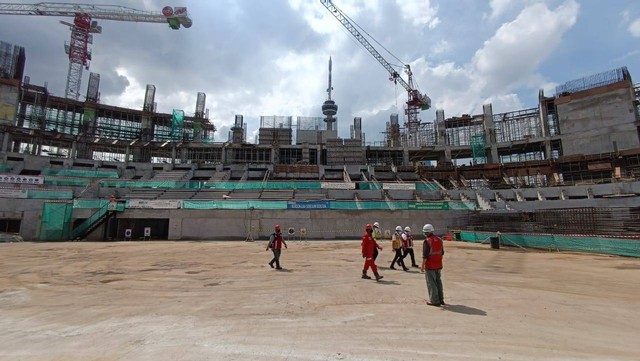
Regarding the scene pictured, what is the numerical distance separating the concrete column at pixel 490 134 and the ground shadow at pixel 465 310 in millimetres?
64561

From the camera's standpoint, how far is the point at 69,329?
599cm

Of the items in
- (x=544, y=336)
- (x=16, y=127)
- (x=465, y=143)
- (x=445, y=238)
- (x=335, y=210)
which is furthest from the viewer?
(x=465, y=143)

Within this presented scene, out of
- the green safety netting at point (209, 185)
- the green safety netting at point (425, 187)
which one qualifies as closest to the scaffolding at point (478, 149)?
the green safety netting at point (425, 187)

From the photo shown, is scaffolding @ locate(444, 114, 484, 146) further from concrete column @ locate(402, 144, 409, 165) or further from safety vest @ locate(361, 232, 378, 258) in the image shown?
safety vest @ locate(361, 232, 378, 258)

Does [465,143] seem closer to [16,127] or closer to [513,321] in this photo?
[513,321]

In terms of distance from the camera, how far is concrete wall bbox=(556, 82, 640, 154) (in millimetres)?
53781

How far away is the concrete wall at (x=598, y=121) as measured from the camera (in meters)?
53.8

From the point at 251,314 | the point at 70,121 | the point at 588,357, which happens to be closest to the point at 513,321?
the point at 588,357

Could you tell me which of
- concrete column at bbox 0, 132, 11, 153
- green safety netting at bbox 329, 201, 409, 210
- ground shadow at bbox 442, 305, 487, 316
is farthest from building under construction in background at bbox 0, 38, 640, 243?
ground shadow at bbox 442, 305, 487, 316

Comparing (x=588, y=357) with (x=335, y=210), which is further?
(x=335, y=210)

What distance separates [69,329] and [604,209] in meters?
31.6

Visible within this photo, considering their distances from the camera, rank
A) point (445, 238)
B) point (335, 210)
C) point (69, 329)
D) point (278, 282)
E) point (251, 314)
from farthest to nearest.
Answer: point (335, 210) < point (445, 238) < point (278, 282) < point (251, 314) < point (69, 329)

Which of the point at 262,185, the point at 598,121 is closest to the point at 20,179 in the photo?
the point at 262,185

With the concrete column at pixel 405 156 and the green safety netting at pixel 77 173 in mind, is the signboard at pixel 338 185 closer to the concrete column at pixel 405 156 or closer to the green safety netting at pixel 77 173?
the concrete column at pixel 405 156
